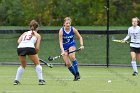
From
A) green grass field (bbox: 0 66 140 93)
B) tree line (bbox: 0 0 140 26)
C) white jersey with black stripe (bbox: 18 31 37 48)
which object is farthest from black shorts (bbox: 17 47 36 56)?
tree line (bbox: 0 0 140 26)

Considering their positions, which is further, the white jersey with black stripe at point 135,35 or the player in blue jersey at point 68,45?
the white jersey with black stripe at point 135,35

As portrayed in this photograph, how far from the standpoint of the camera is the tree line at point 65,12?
102 feet

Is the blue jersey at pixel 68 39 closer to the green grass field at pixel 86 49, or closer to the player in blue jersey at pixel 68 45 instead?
the player in blue jersey at pixel 68 45

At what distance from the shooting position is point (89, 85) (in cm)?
1450

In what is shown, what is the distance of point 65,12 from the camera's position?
108 feet

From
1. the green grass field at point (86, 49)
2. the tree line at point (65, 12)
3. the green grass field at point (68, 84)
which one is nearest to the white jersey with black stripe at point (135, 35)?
the green grass field at point (68, 84)

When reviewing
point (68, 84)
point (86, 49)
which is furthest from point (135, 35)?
point (86, 49)

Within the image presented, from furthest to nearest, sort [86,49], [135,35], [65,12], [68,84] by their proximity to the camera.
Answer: [65,12] → [86,49] → [135,35] → [68,84]

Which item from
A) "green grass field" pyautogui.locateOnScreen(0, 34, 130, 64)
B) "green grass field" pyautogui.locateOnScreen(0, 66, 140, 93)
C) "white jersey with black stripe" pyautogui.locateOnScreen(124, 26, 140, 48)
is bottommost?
"green grass field" pyautogui.locateOnScreen(0, 34, 130, 64)

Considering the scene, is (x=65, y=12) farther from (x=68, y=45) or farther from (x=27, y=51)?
(x=27, y=51)

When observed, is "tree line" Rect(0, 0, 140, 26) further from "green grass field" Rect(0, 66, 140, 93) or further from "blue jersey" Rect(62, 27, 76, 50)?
"blue jersey" Rect(62, 27, 76, 50)

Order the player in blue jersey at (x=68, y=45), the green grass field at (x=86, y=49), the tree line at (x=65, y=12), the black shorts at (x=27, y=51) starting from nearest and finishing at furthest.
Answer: the black shorts at (x=27, y=51)
the player in blue jersey at (x=68, y=45)
the green grass field at (x=86, y=49)
the tree line at (x=65, y=12)

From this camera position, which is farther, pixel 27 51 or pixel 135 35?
pixel 135 35

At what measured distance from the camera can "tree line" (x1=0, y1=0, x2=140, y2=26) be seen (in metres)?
31.2
